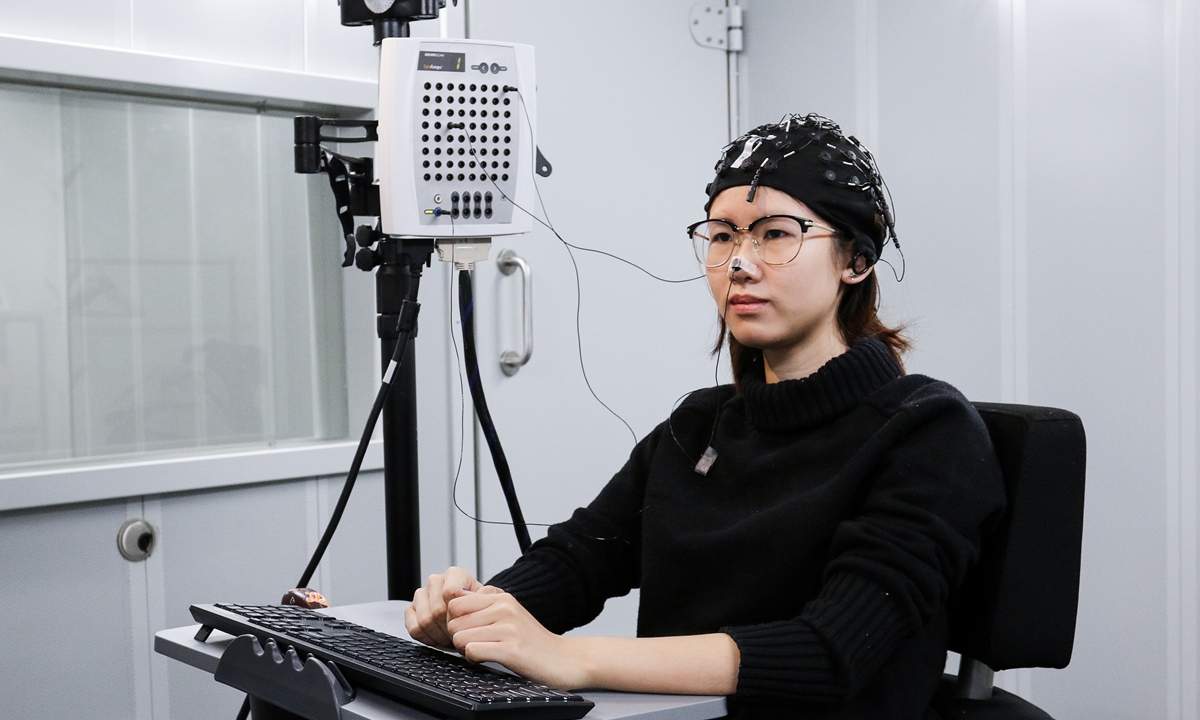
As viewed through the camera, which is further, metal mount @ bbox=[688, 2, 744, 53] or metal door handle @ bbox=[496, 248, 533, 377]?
metal mount @ bbox=[688, 2, 744, 53]

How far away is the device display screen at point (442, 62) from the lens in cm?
145

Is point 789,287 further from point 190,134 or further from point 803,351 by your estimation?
point 190,134

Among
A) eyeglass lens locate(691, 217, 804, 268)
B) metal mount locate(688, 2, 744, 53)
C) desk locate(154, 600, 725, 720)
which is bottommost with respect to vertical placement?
desk locate(154, 600, 725, 720)

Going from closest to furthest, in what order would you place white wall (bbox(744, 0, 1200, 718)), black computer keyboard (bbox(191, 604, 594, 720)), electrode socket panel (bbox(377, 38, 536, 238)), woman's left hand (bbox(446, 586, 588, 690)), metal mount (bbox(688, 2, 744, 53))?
1. black computer keyboard (bbox(191, 604, 594, 720))
2. woman's left hand (bbox(446, 586, 588, 690))
3. electrode socket panel (bbox(377, 38, 536, 238))
4. white wall (bbox(744, 0, 1200, 718))
5. metal mount (bbox(688, 2, 744, 53))

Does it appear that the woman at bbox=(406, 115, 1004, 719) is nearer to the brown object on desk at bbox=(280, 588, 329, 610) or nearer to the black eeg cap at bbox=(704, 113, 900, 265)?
the black eeg cap at bbox=(704, 113, 900, 265)

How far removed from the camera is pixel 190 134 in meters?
1.95

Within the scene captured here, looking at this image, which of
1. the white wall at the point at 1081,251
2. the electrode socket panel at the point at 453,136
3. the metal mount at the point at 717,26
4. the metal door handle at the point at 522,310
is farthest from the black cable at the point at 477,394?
the metal mount at the point at 717,26

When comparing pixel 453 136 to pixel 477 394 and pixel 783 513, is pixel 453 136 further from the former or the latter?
pixel 783 513

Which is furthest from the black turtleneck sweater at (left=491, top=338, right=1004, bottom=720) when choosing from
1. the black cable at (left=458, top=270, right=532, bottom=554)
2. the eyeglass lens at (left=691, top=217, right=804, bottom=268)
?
the black cable at (left=458, top=270, right=532, bottom=554)

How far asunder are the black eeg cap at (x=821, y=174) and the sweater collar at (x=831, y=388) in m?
0.12

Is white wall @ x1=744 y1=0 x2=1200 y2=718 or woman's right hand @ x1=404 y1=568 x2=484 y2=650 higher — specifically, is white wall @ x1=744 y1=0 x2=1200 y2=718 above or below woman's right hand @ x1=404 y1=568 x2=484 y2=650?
above

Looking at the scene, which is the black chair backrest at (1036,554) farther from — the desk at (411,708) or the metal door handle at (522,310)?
the metal door handle at (522,310)

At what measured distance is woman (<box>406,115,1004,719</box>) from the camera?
3.16 feet

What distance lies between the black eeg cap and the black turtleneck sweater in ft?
0.45
